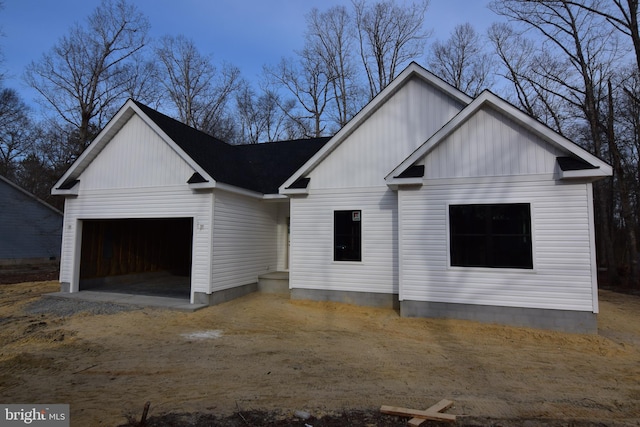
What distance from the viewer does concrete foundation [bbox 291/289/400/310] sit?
9797mm

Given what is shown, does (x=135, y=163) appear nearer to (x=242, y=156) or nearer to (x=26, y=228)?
(x=242, y=156)

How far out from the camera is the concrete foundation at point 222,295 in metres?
10.2

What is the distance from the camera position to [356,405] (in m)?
4.30

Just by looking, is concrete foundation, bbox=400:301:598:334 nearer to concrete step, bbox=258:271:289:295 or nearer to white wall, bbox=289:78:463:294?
white wall, bbox=289:78:463:294

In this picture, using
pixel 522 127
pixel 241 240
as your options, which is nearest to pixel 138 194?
pixel 241 240

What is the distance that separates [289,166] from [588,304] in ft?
34.6

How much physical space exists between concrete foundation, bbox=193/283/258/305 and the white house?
51mm

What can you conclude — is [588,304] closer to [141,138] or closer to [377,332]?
[377,332]

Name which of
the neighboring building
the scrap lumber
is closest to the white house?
the scrap lumber

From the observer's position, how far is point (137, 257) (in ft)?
49.9

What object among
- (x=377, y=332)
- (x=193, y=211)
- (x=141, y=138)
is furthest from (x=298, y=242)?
(x=141, y=138)

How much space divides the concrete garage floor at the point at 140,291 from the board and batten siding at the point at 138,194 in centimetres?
62

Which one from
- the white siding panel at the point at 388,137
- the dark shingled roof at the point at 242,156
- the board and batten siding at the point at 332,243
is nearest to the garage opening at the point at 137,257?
the dark shingled roof at the point at 242,156

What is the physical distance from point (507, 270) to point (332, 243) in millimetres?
4689
